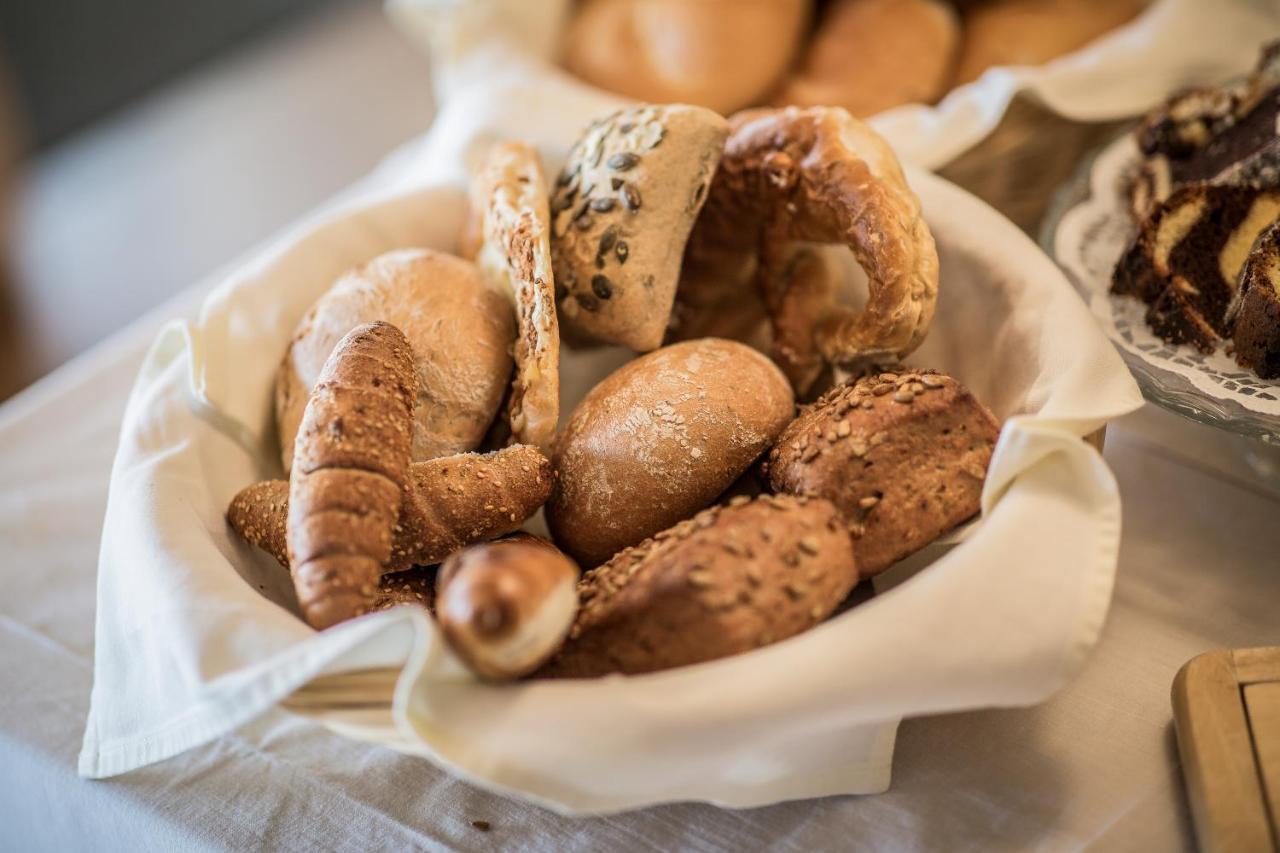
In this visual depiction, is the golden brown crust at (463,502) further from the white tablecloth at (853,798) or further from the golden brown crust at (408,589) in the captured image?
the white tablecloth at (853,798)

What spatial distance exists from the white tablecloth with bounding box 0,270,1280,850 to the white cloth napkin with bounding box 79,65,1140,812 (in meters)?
0.05

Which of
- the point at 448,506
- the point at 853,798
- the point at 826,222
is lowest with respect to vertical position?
the point at 853,798

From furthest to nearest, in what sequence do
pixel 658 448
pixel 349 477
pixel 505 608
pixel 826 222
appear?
pixel 826 222 → pixel 658 448 → pixel 349 477 → pixel 505 608

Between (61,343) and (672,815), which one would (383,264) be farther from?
(61,343)

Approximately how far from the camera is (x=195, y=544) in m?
0.76

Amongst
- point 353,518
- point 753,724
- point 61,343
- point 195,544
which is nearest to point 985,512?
point 753,724

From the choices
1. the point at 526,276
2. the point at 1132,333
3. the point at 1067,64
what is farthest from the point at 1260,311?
the point at 526,276

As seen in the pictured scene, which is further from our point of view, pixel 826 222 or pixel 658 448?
pixel 826 222

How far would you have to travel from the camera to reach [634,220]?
3.00ft

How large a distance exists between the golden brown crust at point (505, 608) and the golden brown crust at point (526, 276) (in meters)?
0.23

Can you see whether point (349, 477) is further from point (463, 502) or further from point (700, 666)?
point (700, 666)

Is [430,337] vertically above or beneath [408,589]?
above

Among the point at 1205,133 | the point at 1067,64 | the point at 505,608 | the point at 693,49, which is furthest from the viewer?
the point at 693,49

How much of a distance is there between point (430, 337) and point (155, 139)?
2.85m
